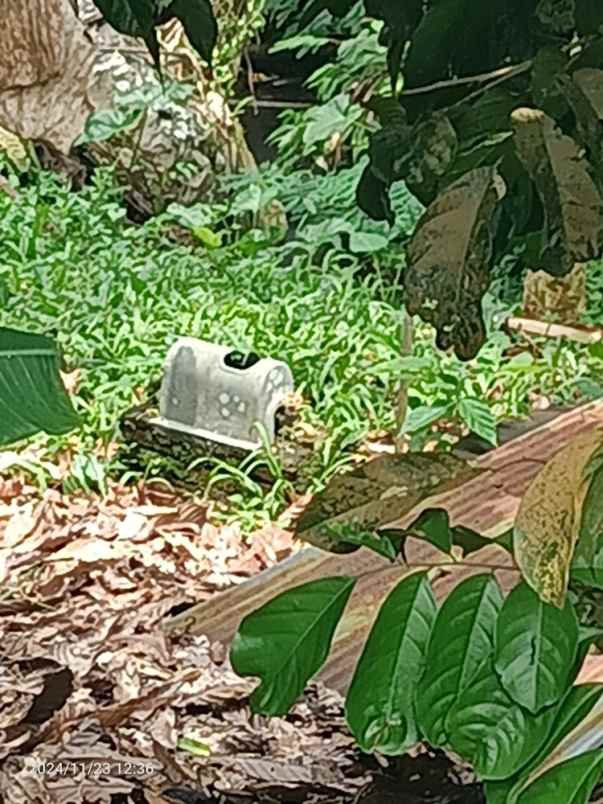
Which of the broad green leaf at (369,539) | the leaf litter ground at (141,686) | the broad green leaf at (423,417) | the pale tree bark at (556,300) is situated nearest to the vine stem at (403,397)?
the broad green leaf at (423,417)

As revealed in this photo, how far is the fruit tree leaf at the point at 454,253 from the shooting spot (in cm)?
60

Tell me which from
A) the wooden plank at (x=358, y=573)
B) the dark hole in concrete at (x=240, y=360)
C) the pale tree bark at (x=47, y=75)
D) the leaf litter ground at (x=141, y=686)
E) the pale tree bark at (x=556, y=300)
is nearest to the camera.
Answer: the leaf litter ground at (x=141, y=686)

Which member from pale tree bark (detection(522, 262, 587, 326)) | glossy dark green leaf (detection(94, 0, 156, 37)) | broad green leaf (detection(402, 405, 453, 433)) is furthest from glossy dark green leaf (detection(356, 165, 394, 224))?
pale tree bark (detection(522, 262, 587, 326))

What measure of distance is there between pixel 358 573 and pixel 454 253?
3.98 ft

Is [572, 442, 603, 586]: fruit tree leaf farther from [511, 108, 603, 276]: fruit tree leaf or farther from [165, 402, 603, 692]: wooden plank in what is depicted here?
[165, 402, 603, 692]: wooden plank

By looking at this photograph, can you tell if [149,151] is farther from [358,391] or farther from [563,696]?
[563,696]

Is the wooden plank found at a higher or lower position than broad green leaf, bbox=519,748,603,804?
lower

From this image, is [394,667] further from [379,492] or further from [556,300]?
[556,300]

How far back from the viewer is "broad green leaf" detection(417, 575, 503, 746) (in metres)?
0.55

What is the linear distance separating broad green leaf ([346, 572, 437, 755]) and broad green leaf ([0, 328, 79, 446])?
162mm

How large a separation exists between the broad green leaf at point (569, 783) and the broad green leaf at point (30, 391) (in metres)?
0.21

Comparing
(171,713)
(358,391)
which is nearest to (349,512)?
(171,713)

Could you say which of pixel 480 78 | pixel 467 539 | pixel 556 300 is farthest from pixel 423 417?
pixel 467 539

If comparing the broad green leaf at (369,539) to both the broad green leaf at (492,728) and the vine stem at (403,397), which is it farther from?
the vine stem at (403,397)
